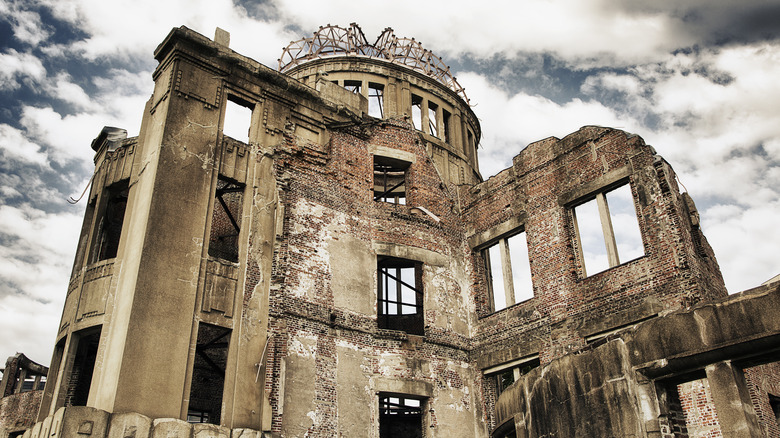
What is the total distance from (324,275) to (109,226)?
16.8 ft

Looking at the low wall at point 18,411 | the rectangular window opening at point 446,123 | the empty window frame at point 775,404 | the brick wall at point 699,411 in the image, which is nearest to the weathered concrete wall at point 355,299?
the rectangular window opening at point 446,123

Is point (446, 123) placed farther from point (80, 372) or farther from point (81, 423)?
point (81, 423)

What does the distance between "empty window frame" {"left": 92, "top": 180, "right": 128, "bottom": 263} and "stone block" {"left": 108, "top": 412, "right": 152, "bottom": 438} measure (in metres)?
4.40

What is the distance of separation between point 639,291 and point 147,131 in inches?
442

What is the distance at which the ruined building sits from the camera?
36.2 feet

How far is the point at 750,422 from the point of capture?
19.1 ft

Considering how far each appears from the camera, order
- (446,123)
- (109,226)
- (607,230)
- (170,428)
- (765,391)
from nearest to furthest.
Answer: (170,428) → (765,391) → (607,230) → (109,226) → (446,123)

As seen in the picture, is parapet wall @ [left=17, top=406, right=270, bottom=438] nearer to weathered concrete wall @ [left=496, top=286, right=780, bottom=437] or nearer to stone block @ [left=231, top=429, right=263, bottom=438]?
stone block @ [left=231, top=429, right=263, bottom=438]

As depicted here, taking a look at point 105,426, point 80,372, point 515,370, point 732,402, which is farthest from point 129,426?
point 732,402

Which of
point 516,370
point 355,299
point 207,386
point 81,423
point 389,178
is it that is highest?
point 389,178

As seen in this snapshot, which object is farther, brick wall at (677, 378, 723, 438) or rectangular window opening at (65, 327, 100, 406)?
rectangular window opening at (65, 327, 100, 406)

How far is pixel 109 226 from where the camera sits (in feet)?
45.6

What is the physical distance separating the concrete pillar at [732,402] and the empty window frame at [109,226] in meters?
12.1

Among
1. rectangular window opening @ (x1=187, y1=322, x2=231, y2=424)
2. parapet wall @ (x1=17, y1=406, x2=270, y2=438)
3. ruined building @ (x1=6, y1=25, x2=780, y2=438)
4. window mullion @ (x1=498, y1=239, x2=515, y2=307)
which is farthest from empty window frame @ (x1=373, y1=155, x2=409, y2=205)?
parapet wall @ (x1=17, y1=406, x2=270, y2=438)
